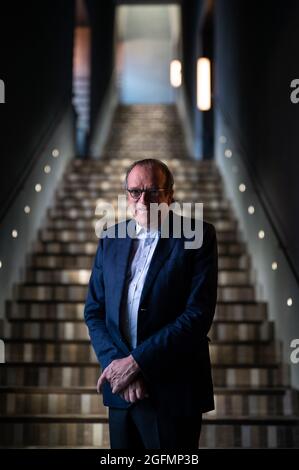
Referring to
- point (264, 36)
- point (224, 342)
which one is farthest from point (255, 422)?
point (264, 36)

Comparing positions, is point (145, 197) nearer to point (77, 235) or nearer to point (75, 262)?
point (75, 262)

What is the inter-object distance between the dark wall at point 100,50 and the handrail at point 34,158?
3.46m

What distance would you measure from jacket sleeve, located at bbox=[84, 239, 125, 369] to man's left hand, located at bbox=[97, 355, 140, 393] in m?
0.03

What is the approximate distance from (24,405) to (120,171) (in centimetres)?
464

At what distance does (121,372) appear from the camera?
186 cm

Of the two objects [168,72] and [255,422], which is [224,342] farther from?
[168,72]

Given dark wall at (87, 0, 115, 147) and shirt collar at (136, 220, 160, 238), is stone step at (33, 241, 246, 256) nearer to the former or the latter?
shirt collar at (136, 220, 160, 238)

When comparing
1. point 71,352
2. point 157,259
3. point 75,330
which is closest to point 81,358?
point 71,352

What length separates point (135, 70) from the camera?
67.8 ft

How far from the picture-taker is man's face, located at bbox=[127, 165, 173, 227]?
6.42 ft

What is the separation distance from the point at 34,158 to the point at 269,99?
2.19m

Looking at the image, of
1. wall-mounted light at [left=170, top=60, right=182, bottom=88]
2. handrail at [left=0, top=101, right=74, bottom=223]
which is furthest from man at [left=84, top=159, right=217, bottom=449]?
wall-mounted light at [left=170, top=60, right=182, bottom=88]
